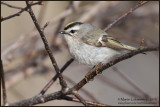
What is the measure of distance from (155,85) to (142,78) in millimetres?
356

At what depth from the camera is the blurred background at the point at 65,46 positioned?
11.6ft

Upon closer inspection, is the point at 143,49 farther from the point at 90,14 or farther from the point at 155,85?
the point at 155,85

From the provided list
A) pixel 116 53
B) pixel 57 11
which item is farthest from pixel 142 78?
pixel 116 53

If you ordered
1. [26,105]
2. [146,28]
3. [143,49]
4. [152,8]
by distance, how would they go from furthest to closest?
1. [146,28]
2. [152,8]
3. [26,105]
4. [143,49]

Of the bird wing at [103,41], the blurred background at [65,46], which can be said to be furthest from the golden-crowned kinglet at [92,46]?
the blurred background at [65,46]

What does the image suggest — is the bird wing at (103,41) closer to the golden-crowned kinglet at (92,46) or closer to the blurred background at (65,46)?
the golden-crowned kinglet at (92,46)

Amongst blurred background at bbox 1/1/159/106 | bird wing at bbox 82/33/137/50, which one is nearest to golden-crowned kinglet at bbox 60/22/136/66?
bird wing at bbox 82/33/137/50

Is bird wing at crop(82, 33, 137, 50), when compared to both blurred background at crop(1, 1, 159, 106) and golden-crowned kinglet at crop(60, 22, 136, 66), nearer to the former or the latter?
golden-crowned kinglet at crop(60, 22, 136, 66)

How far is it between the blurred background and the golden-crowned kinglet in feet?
1.32

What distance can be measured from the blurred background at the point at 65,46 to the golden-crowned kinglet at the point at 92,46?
0.40m

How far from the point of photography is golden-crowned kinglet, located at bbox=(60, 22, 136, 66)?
256 centimetres

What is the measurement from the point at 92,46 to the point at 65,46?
4.91 feet

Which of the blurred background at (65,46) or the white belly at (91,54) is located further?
the blurred background at (65,46)

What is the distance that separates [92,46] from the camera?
263 cm
